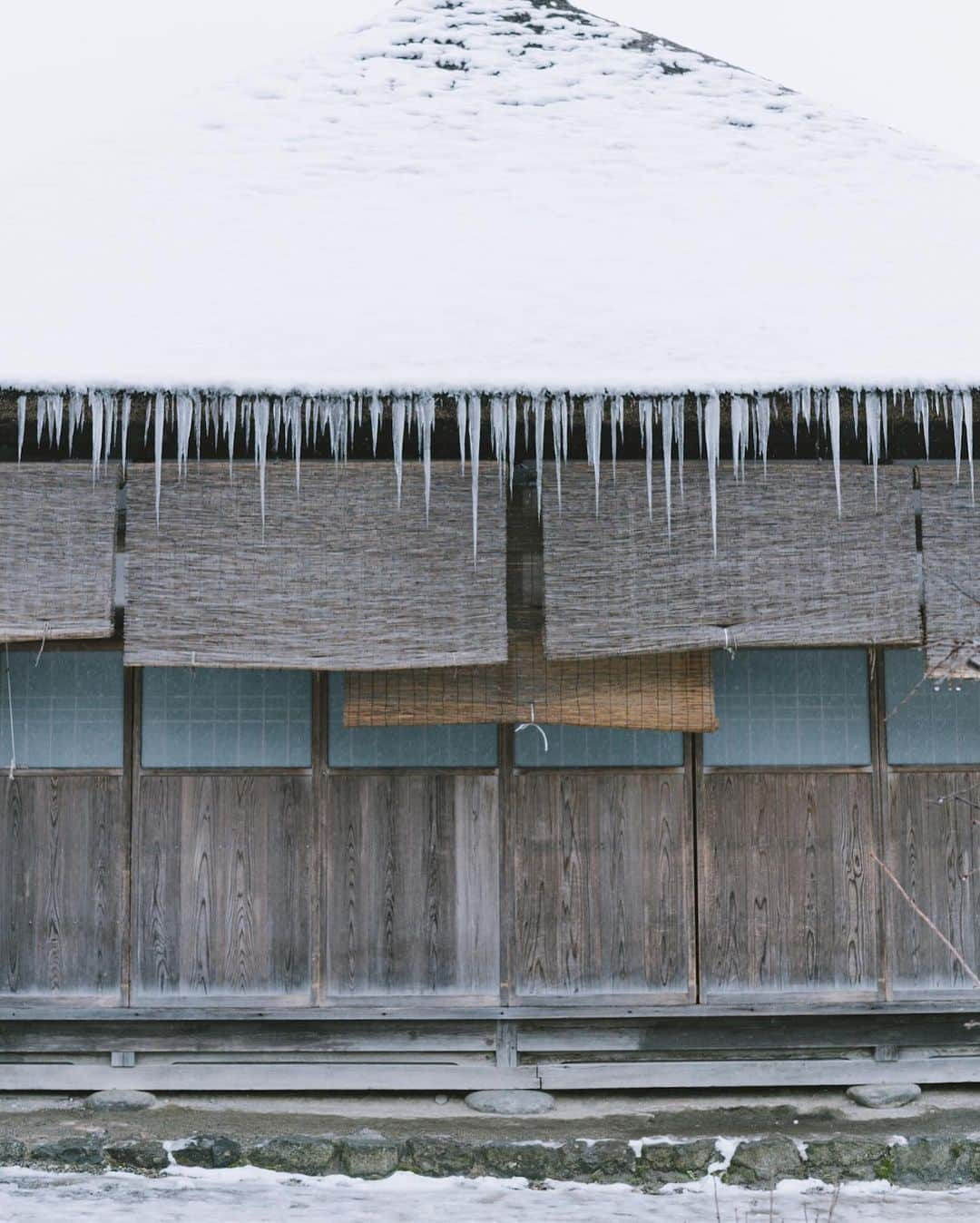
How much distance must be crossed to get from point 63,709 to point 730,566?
393cm

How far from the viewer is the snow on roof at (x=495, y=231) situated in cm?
602

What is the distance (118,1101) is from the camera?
262 inches

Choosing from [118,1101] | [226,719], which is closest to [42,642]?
[226,719]

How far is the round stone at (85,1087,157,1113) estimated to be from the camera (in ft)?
21.8

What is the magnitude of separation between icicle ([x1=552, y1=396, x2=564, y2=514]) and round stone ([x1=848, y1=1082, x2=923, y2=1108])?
381cm

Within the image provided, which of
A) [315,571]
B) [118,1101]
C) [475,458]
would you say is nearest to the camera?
[475,458]

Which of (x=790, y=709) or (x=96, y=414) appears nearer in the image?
(x=96, y=414)

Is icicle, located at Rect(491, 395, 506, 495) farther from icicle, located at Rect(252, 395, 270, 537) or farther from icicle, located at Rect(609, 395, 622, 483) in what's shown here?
icicle, located at Rect(252, 395, 270, 537)

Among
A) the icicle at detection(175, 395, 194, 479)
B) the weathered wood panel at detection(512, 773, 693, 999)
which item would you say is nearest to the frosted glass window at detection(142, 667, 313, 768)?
the weathered wood panel at detection(512, 773, 693, 999)

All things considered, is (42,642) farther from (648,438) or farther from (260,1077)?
(648,438)

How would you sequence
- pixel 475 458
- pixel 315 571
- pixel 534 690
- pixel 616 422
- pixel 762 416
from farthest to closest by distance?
pixel 534 690, pixel 315 571, pixel 616 422, pixel 475 458, pixel 762 416

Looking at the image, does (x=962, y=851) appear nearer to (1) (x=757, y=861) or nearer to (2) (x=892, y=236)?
(1) (x=757, y=861)

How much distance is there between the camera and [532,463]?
6.64 meters

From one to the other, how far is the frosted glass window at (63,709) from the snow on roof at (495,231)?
1851 millimetres
